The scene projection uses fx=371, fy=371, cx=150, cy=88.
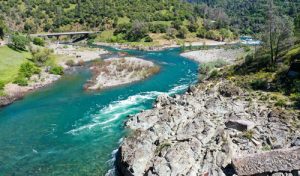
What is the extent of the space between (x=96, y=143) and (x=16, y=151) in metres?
13.3

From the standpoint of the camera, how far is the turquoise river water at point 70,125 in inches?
2206

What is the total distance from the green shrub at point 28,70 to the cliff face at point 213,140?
194 feet

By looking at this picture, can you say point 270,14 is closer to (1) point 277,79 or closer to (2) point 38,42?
(1) point 277,79

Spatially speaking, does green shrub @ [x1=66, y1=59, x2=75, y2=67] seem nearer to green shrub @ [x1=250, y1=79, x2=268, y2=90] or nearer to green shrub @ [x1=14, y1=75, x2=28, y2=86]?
green shrub @ [x1=14, y1=75, x2=28, y2=86]

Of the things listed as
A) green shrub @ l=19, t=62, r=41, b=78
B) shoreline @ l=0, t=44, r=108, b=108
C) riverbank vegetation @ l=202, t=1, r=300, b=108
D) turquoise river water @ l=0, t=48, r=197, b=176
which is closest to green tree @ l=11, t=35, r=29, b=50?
shoreline @ l=0, t=44, r=108, b=108

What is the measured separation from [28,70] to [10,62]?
1208 cm

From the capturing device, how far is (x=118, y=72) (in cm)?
12025

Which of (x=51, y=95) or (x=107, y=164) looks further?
(x=51, y=95)

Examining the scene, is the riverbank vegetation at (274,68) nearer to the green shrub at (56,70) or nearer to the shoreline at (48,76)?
the shoreline at (48,76)

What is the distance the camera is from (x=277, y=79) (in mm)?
77750

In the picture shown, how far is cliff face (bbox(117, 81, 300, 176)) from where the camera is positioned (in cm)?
4175

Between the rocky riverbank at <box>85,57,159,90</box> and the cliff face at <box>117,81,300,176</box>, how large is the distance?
39.6 metres

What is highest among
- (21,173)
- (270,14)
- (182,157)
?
(270,14)

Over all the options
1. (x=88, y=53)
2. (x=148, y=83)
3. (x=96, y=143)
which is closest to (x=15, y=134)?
(x=96, y=143)
